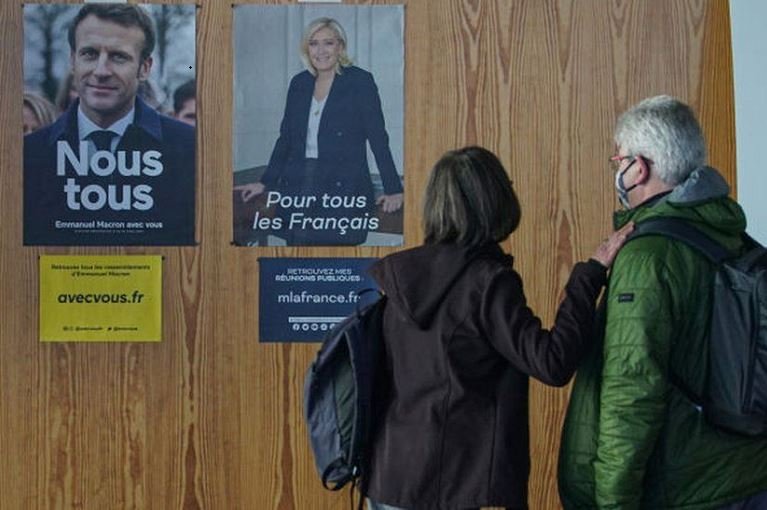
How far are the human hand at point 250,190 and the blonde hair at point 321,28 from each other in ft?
1.48

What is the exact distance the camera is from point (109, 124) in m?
4.50

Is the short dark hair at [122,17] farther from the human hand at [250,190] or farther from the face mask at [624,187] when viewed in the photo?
the face mask at [624,187]

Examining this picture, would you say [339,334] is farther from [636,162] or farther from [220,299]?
[220,299]

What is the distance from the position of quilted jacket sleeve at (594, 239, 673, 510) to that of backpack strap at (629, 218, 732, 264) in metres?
0.06

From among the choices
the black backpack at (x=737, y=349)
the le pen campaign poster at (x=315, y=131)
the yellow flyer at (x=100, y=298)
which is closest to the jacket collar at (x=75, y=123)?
the le pen campaign poster at (x=315, y=131)

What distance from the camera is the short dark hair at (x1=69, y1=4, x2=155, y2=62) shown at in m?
4.46

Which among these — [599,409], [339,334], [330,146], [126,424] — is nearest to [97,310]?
[126,424]

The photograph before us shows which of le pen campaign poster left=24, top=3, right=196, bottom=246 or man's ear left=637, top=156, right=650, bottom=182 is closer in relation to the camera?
man's ear left=637, top=156, right=650, bottom=182

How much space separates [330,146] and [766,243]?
1.60 m

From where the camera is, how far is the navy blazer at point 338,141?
4473 millimetres

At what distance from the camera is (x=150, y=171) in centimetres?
449

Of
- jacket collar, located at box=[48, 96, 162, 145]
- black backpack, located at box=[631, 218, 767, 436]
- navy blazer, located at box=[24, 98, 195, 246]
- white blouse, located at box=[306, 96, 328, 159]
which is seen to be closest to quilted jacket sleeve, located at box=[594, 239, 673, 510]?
black backpack, located at box=[631, 218, 767, 436]

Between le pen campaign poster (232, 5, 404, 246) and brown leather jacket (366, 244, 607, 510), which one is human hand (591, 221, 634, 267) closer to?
brown leather jacket (366, 244, 607, 510)

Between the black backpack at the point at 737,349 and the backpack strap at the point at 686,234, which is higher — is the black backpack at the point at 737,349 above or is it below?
below
